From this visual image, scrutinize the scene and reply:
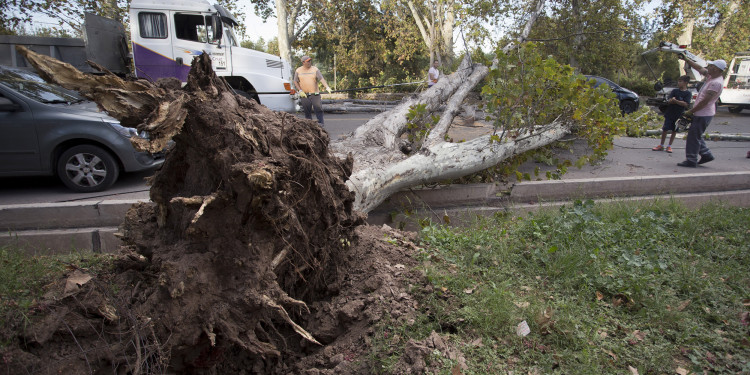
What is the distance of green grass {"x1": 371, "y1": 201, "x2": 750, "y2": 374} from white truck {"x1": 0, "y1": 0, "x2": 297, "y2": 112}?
8564mm

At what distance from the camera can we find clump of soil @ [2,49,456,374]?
90.5 inches

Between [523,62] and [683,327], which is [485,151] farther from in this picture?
[683,327]

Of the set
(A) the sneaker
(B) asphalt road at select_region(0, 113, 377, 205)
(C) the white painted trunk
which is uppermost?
(C) the white painted trunk

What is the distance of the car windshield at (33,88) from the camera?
5.78 m

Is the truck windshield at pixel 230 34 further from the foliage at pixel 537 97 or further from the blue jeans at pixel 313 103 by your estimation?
the foliage at pixel 537 97

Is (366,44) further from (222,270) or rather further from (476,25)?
(222,270)

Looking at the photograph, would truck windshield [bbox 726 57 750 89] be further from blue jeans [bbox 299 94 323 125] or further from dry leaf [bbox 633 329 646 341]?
dry leaf [bbox 633 329 646 341]

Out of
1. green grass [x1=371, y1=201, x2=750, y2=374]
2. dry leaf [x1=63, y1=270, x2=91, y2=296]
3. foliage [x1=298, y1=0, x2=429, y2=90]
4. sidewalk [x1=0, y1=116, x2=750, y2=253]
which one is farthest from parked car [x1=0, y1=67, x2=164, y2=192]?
foliage [x1=298, y1=0, x2=429, y2=90]

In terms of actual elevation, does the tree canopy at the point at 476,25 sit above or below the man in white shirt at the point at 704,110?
above

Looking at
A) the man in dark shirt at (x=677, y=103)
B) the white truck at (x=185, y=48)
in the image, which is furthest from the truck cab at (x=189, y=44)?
the man in dark shirt at (x=677, y=103)

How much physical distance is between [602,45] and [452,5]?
30.1 feet

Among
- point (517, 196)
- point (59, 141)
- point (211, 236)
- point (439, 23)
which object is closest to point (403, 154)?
point (517, 196)

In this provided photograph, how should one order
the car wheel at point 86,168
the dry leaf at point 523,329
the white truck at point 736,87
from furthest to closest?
the white truck at point 736,87 → the car wheel at point 86,168 → the dry leaf at point 523,329

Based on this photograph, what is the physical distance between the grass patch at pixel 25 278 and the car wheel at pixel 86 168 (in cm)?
195
